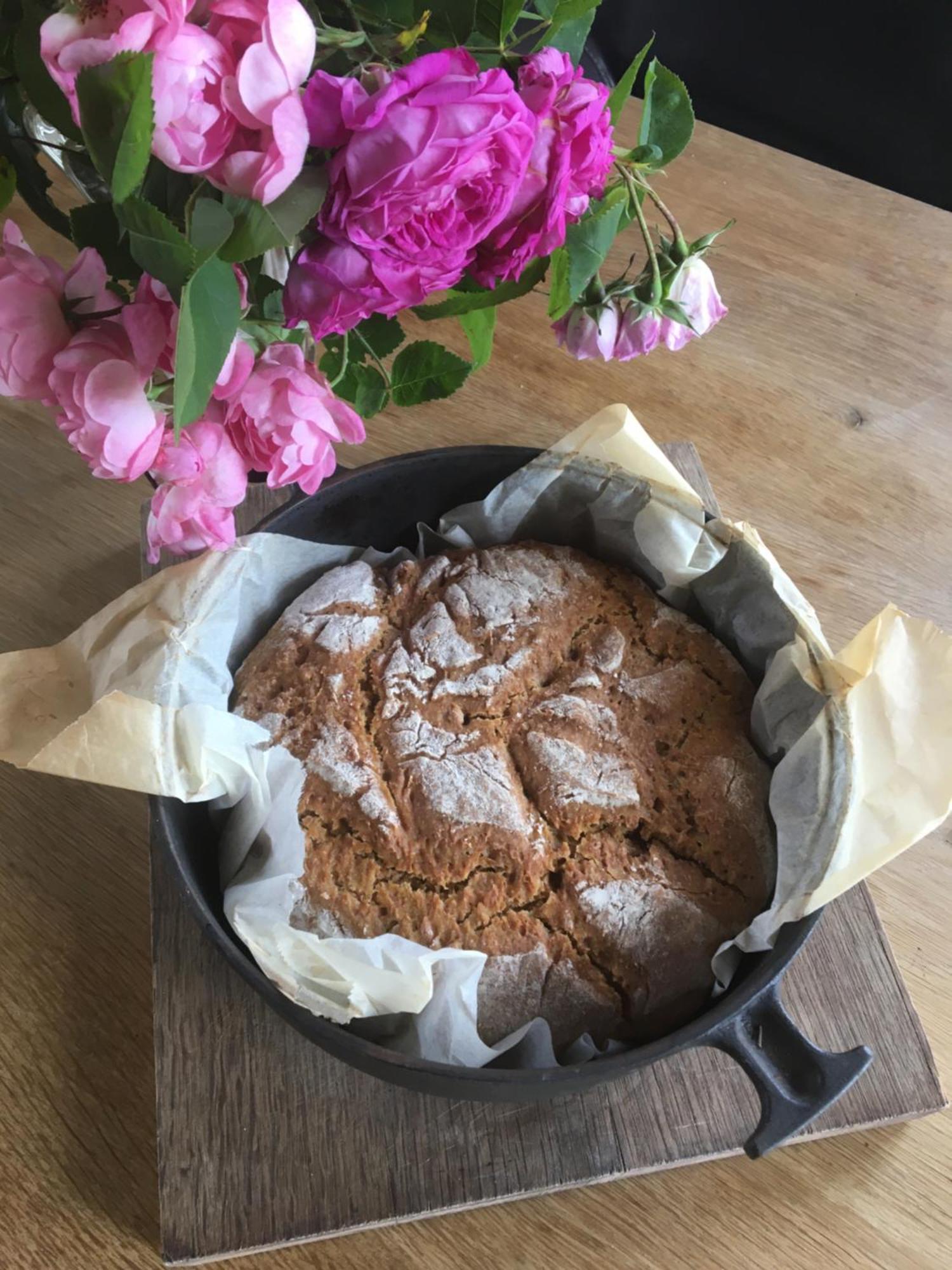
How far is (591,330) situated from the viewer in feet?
1.90

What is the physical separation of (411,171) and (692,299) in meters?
0.28

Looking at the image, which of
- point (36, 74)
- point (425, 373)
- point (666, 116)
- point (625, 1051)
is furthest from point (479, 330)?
point (625, 1051)

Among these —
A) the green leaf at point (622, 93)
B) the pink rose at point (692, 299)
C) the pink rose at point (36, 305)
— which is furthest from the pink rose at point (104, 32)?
the pink rose at point (692, 299)

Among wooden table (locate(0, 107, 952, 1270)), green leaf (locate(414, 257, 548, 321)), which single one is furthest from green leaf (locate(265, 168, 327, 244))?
wooden table (locate(0, 107, 952, 1270))

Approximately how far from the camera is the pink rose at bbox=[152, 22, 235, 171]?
1.02ft

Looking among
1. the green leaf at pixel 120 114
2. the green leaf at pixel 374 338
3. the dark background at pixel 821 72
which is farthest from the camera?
the dark background at pixel 821 72

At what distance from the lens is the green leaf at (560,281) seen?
459 mm

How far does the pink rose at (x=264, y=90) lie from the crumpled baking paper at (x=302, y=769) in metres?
0.29

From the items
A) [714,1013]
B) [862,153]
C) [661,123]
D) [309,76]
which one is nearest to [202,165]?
[309,76]

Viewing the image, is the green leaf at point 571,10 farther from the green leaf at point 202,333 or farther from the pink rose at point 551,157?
the green leaf at point 202,333

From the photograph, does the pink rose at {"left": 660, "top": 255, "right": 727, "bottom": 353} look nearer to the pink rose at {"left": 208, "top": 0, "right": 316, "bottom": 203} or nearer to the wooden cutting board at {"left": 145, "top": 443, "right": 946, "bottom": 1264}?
the pink rose at {"left": 208, "top": 0, "right": 316, "bottom": 203}

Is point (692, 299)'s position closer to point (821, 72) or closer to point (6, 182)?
point (6, 182)

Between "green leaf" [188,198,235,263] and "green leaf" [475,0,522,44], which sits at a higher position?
"green leaf" [475,0,522,44]

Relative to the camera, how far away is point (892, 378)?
3.08 feet
